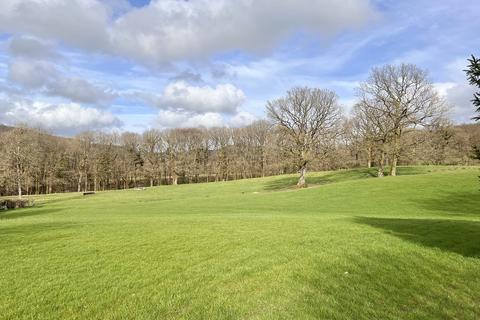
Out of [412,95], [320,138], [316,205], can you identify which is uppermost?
[412,95]

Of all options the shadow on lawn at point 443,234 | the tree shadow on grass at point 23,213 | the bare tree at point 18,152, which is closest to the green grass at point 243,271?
the shadow on lawn at point 443,234

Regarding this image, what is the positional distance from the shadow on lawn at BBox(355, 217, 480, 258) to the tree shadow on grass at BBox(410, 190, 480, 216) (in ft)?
37.1

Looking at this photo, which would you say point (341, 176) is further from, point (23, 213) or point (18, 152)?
point (18, 152)

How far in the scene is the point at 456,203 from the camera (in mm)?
30547

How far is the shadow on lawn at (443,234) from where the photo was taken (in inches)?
504

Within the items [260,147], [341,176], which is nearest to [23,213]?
[341,176]

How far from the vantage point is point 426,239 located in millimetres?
14281

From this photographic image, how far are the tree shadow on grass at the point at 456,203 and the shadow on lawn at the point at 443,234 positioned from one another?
1131cm

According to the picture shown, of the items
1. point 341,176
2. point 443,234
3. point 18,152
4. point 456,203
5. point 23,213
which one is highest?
point 18,152


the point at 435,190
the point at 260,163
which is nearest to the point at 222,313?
the point at 435,190

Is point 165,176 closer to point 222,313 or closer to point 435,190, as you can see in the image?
point 435,190

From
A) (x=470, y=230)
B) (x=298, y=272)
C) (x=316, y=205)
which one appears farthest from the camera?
(x=316, y=205)

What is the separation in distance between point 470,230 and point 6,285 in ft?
54.3

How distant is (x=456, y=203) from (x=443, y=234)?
59.3 feet
